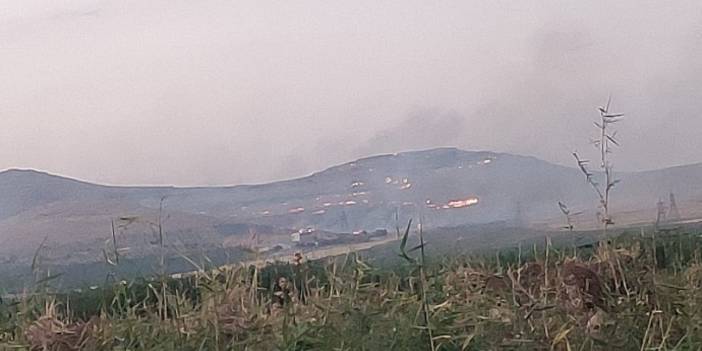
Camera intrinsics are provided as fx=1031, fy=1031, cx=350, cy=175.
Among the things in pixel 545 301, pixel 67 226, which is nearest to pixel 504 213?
pixel 545 301

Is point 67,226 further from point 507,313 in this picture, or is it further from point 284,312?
point 507,313

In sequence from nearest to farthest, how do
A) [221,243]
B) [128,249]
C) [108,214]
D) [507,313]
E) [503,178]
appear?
[507,313], [128,249], [221,243], [108,214], [503,178]

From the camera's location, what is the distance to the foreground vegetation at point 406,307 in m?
2.69

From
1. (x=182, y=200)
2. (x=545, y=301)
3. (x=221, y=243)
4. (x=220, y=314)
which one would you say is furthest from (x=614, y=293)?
(x=182, y=200)

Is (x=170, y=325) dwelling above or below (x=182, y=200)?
below

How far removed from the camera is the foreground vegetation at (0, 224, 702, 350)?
8.82 ft

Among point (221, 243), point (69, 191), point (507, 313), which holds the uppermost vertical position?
point (69, 191)

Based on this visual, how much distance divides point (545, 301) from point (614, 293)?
0.95ft

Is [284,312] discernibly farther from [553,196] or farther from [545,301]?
[553,196]

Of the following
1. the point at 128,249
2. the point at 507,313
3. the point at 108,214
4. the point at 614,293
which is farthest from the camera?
the point at 108,214

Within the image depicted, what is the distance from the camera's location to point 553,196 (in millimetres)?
4230

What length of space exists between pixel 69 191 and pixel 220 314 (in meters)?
1.75

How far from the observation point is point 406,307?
2.92 metres

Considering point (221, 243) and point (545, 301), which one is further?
point (221, 243)
